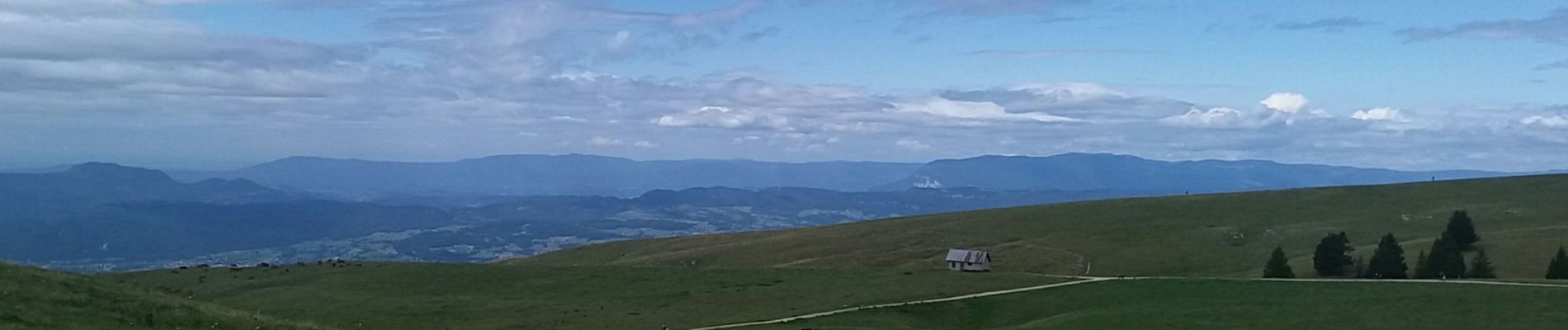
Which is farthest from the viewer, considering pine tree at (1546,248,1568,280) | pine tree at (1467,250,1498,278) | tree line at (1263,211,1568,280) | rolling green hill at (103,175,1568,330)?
tree line at (1263,211,1568,280)

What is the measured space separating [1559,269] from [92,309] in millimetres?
61057

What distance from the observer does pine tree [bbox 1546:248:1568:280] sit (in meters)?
55.9

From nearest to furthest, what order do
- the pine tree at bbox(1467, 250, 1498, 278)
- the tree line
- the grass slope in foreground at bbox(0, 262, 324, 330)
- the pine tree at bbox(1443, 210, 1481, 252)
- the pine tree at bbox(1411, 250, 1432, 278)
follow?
the grass slope in foreground at bbox(0, 262, 324, 330)
the pine tree at bbox(1467, 250, 1498, 278)
the tree line
the pine tree at bbox(1411, 250, 1432, 278)
the pine tree at bbox(1443, 210, 1481, 252)

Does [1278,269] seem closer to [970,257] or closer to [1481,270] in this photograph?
[1481,270]

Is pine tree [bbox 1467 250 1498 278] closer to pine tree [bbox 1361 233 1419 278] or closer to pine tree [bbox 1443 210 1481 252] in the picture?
pine tree [bbox 1361 233 1419 278]

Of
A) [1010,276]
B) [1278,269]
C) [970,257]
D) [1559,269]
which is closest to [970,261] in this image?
[970,257]

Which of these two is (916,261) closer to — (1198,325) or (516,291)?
(516,291)

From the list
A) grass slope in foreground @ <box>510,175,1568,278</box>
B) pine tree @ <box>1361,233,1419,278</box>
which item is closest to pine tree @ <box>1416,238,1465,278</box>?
pine tree @ <box>1361,233,1419,278</box>

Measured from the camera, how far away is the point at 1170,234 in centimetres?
9938

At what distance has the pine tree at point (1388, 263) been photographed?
62219mm

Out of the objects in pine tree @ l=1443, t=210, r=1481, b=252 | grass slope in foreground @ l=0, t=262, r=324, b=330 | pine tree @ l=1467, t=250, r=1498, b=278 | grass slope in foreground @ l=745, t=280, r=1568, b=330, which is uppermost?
pine tree @ l=1443, t=210, r=1481, b=252

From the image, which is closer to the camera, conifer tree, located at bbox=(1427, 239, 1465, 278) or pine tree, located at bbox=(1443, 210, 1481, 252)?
conifer tree, located at bbox=(1427, 239, 1465, 278)

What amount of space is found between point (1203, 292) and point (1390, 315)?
10.6 m

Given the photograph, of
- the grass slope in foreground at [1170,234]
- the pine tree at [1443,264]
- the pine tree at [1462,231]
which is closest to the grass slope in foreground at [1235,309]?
the pine tree at [1443,264]
